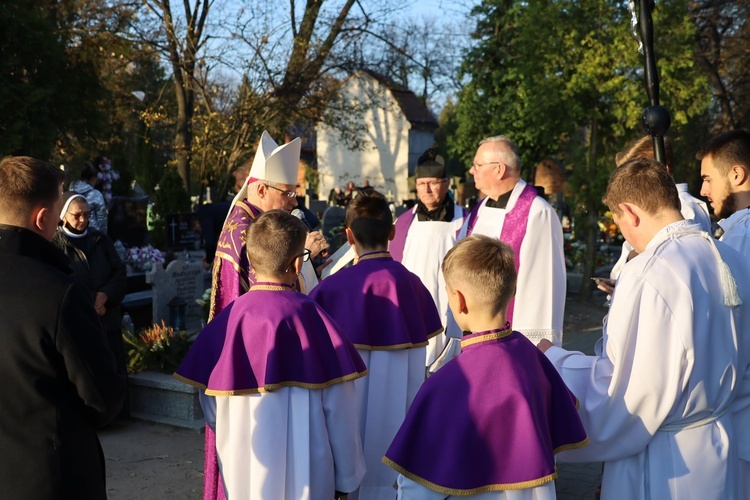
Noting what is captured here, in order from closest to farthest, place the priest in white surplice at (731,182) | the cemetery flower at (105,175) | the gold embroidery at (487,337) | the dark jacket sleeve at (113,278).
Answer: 1. the gold embroidery at (487,337)
2. the priest in white surplice at (731,182)
3. the dark jacket sleeve at (113,278)
4. the cemetery flower at (105,175)

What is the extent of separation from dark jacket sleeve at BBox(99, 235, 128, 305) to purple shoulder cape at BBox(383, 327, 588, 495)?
166 inches

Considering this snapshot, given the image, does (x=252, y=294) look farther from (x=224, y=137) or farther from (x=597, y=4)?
(x=224, y=137)

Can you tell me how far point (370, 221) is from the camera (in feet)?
13.4

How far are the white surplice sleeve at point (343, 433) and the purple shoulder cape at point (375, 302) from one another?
0.73 meters

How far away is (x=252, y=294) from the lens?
3.27 metres

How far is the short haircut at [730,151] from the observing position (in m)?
3.70

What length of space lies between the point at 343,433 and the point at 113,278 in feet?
11.6

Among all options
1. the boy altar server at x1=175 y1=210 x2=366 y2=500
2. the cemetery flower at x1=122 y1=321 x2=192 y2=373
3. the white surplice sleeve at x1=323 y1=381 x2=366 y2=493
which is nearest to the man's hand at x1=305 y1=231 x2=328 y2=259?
the boy altar server at x1=175 y1=210 x2=366 y2=500

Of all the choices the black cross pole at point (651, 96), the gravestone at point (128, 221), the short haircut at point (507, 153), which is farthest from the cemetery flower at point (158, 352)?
the gravestone at point (128, 221)

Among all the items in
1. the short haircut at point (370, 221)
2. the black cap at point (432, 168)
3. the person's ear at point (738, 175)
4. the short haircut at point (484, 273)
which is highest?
the black cap at point (432, 168)

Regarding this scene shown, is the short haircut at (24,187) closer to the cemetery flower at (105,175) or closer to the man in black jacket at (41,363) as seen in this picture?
the man in black jacket at (41,363)

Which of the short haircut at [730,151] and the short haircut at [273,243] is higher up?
the short haircut at [730,151]

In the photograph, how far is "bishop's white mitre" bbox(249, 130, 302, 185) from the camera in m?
4.52

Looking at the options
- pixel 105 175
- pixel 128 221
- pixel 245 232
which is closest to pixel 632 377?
pixel 245 232
